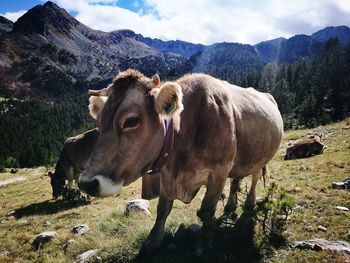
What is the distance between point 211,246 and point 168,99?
291cm

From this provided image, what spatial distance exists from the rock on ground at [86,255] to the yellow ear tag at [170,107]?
12.1 ft

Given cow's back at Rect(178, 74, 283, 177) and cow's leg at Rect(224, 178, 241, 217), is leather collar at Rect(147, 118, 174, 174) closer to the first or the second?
cow's back at Rect(178, 74, 283, 177)

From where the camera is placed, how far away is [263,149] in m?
7.93

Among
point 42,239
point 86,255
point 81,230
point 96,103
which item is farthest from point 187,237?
point 42,239

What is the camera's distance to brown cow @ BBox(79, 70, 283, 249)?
15.0ft

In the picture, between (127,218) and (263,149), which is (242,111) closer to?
(263,149)

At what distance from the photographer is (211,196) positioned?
6.20m

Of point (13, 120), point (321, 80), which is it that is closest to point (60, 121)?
point (13, 120)

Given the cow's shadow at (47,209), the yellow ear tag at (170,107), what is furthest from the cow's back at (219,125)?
the cow's shadow at (47,209)

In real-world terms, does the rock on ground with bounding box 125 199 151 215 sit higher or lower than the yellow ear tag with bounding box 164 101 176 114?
lower

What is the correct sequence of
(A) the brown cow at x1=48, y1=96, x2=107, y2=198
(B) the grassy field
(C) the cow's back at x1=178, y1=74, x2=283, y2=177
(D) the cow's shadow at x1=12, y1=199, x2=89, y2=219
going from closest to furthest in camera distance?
1. (C) the cow's back at x1=178, y1=74, x2=283, y2=177
2. (B) the grassy field
3. (D) the cow's shadow at x1=12, y1=199, x2=89, y2=219
4. (A) the brown cow at x1=48, y1=96, x2=107, y2=198

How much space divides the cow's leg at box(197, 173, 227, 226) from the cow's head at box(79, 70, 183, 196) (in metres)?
1.56

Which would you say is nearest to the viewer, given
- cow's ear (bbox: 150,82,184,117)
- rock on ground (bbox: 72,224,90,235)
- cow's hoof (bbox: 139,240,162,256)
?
cow's ear (bbox: 150,82,184,117)

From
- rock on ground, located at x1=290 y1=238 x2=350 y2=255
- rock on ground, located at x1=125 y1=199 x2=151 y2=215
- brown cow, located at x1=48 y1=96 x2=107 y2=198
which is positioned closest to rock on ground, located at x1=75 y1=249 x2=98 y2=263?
rock on ground, located at x1=125 y1=199 x2=151 y2=215
